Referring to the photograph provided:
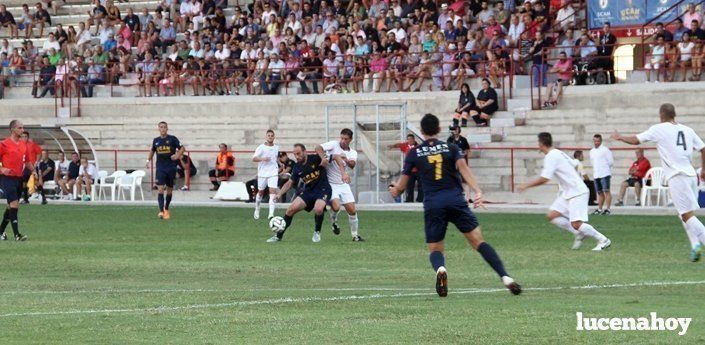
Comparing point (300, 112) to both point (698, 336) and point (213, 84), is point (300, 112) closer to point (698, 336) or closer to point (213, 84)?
point (213, 84)

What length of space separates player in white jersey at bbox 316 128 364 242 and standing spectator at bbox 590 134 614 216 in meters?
9.42

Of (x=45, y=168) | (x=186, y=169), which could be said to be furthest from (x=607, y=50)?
(x=45, y=168)

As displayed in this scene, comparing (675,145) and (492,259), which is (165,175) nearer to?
(675,145)

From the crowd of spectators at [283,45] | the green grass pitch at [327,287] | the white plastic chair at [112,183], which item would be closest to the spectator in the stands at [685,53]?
→ the crowd of spectators at [283,45]

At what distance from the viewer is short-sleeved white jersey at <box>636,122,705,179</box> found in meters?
18.7

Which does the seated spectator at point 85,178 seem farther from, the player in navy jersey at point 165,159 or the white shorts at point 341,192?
the white shorts at point 341,192

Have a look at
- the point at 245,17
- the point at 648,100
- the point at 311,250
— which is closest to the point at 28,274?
the point at 311,250

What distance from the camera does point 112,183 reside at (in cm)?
4438

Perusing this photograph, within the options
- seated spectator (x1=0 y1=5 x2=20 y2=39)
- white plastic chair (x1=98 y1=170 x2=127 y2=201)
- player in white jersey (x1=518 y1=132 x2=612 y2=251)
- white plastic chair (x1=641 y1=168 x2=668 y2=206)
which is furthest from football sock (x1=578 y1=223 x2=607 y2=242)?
seated spectator (x1=0 y1=5 x2=20 y2=39)

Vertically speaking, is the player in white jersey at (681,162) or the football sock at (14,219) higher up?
the player in white jersey at (681,162)

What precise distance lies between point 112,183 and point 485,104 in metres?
12.0

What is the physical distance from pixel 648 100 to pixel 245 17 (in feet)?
48.6

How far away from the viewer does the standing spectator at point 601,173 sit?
3278cm

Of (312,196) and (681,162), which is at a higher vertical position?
(681,162)
